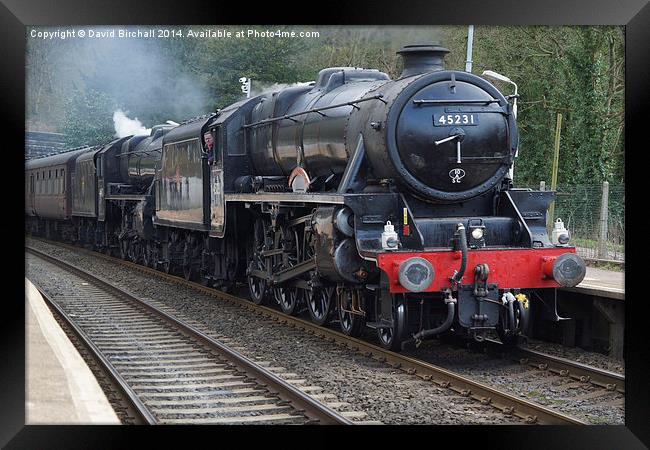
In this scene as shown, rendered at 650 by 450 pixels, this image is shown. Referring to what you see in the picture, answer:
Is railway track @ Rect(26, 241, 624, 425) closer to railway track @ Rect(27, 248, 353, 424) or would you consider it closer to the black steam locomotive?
the black steam locomotive

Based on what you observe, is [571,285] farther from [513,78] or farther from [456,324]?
[513,78]

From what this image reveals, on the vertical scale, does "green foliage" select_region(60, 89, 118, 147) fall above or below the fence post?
above

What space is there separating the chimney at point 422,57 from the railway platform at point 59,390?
15.5ft

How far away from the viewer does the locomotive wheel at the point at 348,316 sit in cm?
1018

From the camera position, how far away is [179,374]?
896 centimetres

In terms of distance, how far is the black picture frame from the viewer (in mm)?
6105

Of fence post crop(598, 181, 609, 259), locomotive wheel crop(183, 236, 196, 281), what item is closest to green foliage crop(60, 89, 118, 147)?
locomotive wheel crop(183, 236, 196, 281)

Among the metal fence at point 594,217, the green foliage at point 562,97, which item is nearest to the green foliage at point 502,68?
the green foliage at point 562,97

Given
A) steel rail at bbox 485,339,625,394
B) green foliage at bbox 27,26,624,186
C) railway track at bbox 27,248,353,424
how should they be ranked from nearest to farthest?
railway track at bbox 27,248,353,424 < steel rail at bbox 485,339,625,394 < green foliage at bbox 27,26,624,186

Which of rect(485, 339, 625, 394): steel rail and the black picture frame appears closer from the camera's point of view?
the black picture frame

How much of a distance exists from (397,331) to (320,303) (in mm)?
2601

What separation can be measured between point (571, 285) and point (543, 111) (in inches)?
304

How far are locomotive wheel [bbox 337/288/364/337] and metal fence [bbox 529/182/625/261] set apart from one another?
5.41m
